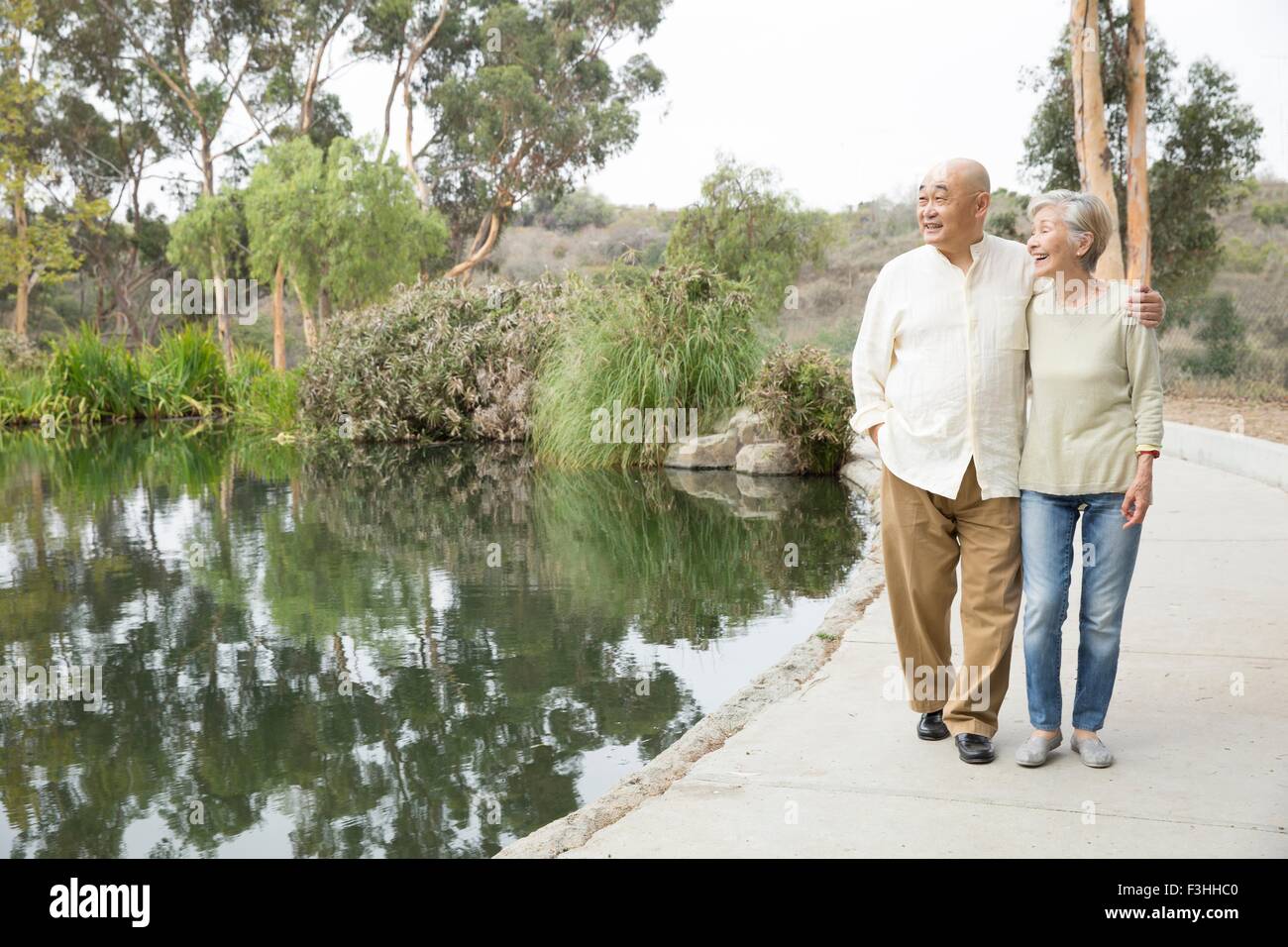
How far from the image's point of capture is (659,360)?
1095 centimetres

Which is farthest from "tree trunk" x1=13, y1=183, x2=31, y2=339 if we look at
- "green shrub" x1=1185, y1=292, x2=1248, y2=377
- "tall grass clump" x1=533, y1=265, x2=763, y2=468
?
"green shrub" x1=1185, y1=292, x2=1248, y2=377

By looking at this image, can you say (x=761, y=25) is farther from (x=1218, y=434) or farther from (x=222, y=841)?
(x=222, y=841)

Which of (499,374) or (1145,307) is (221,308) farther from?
(1145,307)

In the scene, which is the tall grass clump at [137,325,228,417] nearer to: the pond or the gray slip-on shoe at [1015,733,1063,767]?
the pond

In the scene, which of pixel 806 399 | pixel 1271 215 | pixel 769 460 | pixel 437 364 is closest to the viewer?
pixel 806 399

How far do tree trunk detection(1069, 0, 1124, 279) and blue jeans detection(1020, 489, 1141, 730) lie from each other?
11.6 metres

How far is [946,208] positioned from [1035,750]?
1.40 m

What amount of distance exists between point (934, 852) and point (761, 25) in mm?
39772

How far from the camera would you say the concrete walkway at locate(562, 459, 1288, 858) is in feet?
8.45

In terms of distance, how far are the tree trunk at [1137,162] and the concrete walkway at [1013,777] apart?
38.5ft

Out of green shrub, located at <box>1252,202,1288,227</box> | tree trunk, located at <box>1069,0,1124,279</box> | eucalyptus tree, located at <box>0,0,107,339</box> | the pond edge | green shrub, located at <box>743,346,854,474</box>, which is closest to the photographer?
the pond edge

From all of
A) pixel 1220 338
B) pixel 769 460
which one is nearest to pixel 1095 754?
pixel 769 460

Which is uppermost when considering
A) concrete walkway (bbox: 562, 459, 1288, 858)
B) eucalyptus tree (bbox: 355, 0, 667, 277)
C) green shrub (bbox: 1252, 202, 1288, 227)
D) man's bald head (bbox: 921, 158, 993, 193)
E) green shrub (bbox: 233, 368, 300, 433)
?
eucalyptus tree (bbox: 355, 0, 667, 277)
